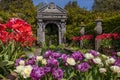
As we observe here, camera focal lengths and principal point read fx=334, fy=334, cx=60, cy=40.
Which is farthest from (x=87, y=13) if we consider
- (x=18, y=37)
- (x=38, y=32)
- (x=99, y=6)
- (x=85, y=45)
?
(x=18, y=37)

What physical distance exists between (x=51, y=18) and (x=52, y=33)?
2.58 meters

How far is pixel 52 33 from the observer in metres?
30.0

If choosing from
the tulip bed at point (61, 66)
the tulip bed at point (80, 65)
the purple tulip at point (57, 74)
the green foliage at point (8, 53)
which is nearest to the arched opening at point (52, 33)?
the green foliage at point (8, 53)

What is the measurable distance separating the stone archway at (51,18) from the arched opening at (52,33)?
3.97 ft

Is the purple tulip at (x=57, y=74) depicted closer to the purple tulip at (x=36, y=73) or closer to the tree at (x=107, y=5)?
the purple tulip at (x=36, y=73)

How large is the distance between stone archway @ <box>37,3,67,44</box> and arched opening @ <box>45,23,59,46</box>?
3.97 feet

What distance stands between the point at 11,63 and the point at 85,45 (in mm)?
14072

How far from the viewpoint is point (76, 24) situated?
28266 millimetres

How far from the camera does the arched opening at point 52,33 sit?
29.2m

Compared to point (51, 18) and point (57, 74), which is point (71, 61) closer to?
point (57, 74)

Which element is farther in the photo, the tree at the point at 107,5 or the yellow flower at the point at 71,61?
the tree at the point at 107,5

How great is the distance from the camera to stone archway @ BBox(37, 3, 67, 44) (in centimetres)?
2753

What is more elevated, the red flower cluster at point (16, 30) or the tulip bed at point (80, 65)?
the red flower cluster at point (16, 30)

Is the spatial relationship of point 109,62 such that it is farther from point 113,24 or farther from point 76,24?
point 76,24
